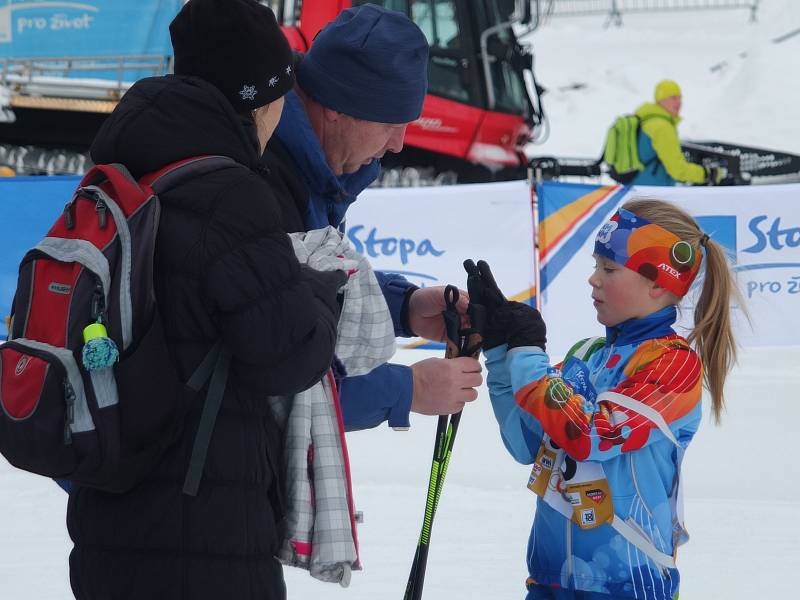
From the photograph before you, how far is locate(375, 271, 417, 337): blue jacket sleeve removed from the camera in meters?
2.53

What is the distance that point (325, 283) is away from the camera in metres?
1.76

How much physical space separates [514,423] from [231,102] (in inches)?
42.0

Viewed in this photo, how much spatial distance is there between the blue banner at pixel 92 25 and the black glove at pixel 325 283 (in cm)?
1053

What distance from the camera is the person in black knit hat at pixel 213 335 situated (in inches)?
65.2

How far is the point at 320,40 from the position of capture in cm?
228

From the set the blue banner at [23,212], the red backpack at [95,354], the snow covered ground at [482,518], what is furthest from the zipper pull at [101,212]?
the blue banner at [23,212]

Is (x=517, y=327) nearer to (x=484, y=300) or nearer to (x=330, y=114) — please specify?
(x=484, y=300)

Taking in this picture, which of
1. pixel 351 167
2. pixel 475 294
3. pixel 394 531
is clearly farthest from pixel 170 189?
pixel 394 531

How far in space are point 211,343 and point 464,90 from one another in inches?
491

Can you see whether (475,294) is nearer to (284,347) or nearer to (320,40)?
(320,40)

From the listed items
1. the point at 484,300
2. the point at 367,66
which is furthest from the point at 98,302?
the point at 484,300

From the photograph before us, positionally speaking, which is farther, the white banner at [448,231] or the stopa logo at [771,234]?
the white banner at [448,231]

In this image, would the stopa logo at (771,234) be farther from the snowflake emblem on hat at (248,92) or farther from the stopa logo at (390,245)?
the snowflake emblem on hat at (248,92)

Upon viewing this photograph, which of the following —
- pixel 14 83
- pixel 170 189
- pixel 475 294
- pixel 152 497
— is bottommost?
pixel 152 497
